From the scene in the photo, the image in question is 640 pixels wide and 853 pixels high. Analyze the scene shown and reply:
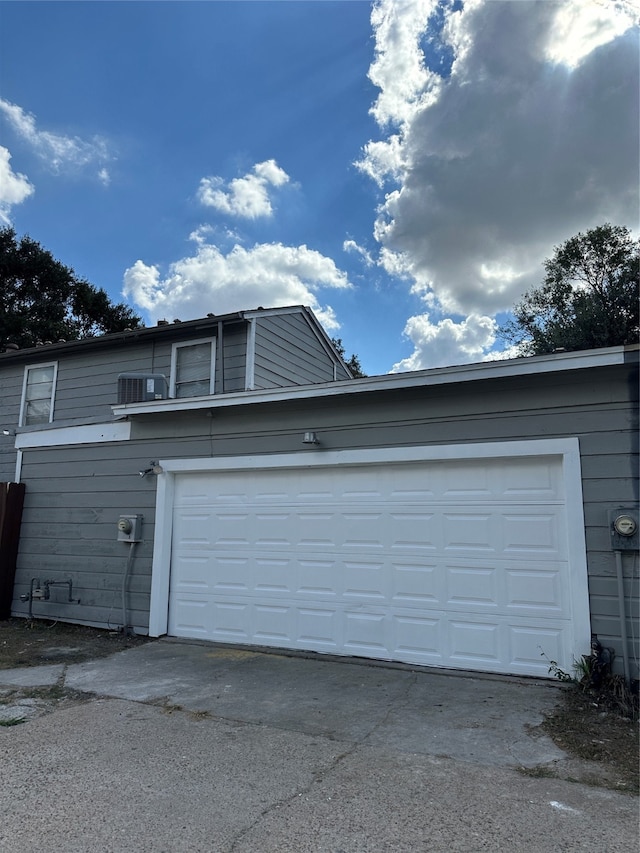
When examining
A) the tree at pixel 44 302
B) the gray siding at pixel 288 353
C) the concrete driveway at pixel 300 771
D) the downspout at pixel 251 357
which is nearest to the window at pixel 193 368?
the downspout at pixel 251 357

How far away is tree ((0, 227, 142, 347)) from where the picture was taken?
20.4 metres

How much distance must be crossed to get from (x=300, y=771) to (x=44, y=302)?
22969mm

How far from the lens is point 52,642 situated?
6570mm

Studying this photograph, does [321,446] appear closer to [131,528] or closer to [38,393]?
[131,528]

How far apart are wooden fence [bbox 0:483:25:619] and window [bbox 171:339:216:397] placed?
2887 millimetres

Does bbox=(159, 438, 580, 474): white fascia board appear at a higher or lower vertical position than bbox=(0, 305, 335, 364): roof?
lower

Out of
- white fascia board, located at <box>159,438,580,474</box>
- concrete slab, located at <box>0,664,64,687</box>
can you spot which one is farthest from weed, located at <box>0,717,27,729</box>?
white fascia board, located at <box>159,438,580,474</box>

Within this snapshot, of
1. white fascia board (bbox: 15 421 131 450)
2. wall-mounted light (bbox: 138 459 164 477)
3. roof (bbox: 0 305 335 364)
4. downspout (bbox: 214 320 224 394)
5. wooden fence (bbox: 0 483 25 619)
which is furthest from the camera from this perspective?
roof (bbox: 0 305 335 364)

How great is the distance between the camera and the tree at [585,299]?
15.4 meters

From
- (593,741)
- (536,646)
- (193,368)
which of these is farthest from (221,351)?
(593,741)

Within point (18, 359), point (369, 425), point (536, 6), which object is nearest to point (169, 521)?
point (369, 425)

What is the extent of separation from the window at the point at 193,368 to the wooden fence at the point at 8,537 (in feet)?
9.47

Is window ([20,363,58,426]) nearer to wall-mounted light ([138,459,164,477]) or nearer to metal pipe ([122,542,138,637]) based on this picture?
wall-mounted light ([138,459,164,477])

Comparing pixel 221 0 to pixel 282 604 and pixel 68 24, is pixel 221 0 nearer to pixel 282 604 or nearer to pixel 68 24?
pixel 68 24
